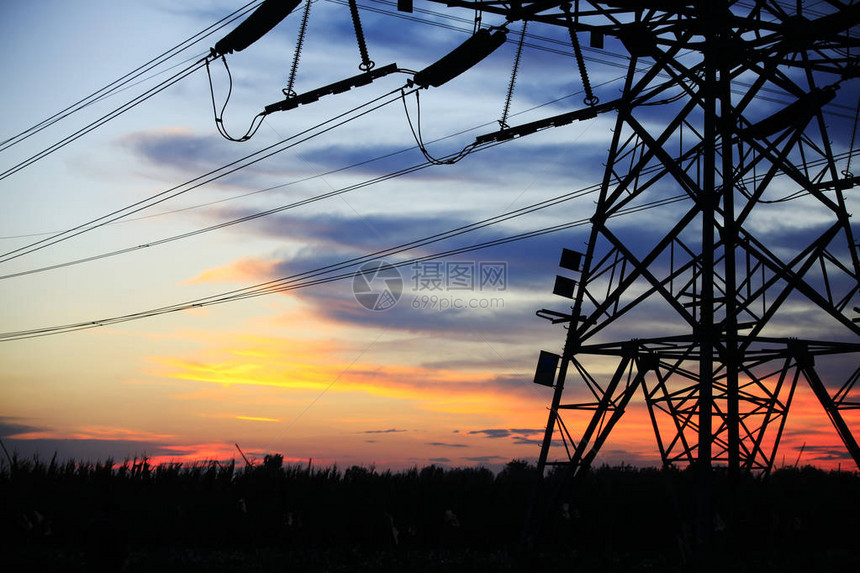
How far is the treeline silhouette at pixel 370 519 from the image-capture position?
19406 mm

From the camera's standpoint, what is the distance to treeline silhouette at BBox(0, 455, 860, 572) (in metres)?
19.4

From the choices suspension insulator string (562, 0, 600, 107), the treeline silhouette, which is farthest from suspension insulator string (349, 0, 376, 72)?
the treeline silhouette

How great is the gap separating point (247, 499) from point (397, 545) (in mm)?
5535

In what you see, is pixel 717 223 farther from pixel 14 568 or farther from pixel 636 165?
pixel 14 568

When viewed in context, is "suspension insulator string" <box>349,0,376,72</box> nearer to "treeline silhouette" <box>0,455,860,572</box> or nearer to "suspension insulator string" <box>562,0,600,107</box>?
"suspension insulator string" <box>562,0,600,107</box>

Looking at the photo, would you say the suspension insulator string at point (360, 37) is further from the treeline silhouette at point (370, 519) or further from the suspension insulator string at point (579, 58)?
the treeline silhouette at point (370, 519)

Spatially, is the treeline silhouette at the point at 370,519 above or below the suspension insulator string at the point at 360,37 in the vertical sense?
below

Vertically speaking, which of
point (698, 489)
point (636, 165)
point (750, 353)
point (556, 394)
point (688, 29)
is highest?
point (688, 29)

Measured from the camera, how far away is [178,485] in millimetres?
25266

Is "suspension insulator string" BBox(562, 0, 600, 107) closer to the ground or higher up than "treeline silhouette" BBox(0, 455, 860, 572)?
higher up

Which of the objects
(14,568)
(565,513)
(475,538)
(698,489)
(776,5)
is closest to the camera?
(698,489)

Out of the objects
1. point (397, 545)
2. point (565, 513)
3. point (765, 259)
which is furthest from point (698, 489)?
point (397, 545)

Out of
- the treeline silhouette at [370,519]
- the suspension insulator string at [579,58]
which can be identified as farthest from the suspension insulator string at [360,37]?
the treeline silhouette at [370,519]

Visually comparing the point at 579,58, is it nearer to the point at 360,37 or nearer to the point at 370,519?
the point at 360,37
